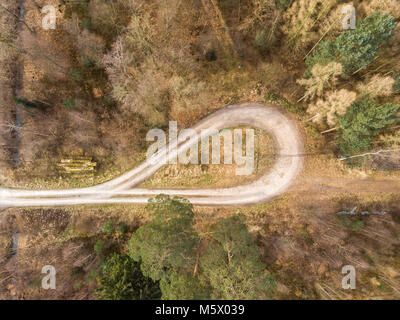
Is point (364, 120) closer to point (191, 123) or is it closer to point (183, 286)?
point (191, 123)

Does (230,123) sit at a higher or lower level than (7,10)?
lower

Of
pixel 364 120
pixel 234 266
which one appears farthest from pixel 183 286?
pixel 364 120

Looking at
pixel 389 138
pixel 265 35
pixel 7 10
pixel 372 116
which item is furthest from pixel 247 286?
pixel 7 10

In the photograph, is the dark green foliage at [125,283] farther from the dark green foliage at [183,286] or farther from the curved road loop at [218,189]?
the curved road loop at [218,189]

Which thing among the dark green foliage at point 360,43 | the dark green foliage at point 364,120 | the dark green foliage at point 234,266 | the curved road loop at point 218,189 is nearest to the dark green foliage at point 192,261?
the dark green foliage at point 234,266

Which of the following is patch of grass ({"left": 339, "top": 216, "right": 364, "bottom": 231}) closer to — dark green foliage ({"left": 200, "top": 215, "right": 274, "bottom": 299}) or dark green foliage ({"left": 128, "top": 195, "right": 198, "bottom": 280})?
dark green foliage ({"left": 200, "top": 215, "right": 274, "bottom": 299})

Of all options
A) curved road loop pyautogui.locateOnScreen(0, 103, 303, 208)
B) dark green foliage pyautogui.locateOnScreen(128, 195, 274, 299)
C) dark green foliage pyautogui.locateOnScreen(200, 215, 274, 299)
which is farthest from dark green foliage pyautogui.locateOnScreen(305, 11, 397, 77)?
dark green foliage pyautogui.locateOnScreen(128, 195, 274, 299)
